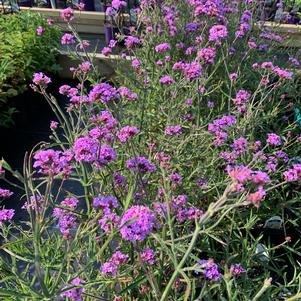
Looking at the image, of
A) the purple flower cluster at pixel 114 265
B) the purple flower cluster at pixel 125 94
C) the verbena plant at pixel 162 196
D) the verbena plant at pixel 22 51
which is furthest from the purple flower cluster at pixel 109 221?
the verbena plant at pixel 22 51

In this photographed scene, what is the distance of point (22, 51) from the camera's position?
124 inches

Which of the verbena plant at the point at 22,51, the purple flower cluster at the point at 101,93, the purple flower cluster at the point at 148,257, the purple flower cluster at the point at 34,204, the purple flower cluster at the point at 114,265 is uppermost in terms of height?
the purple flower cluster at the point at 101,93

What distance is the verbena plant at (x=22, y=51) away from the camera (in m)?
2.87

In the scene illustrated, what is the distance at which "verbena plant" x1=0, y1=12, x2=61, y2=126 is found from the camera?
9.42ft

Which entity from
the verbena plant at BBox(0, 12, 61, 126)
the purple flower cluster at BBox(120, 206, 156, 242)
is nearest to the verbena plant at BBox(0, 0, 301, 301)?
the purple flower cluster at BBox(120, 206, 156, 242)

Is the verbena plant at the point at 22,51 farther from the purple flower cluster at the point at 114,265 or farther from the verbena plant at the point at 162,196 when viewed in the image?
the purple flower cluster at the point at 114,265

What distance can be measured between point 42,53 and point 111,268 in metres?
2.74

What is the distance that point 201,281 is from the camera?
52.1 inches

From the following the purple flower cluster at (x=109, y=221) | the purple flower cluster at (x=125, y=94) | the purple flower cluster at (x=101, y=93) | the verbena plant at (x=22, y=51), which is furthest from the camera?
the verbena plant at (x=22, y=51)

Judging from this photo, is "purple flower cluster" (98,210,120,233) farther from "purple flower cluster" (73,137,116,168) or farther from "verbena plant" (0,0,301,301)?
"purple flower cluster" (73,137,116,168)

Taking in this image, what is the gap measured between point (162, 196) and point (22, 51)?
7.45 ft

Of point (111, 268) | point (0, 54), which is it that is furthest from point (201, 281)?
point (0, 54)

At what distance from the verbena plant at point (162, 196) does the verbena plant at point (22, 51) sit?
0.89 meters

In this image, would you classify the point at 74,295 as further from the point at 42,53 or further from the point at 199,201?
the point at 42,53
